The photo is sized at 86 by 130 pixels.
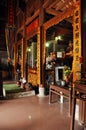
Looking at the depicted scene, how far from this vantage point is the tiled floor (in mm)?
3074

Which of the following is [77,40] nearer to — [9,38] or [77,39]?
[77,39]

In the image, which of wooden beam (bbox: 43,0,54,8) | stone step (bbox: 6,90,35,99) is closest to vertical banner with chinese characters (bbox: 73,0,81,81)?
wooden beam (bbox: 43,0,54,8)

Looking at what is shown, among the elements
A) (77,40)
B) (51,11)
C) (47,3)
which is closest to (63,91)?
(77,40)

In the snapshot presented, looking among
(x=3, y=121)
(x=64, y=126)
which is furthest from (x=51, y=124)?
(x=3, y=121)

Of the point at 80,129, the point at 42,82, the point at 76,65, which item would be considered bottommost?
the point at 80,129

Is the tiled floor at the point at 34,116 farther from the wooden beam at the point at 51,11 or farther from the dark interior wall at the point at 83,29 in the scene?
the wooden beam at the point at 51,11

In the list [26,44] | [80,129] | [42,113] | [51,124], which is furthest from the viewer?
[26,44]

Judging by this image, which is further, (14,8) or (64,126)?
(14,8)

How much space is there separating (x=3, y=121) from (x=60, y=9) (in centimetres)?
391

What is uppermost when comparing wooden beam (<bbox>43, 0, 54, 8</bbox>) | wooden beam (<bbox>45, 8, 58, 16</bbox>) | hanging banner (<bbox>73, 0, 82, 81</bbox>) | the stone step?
wooden beam (<bbox>43, 0, 54, 8</bbox>)

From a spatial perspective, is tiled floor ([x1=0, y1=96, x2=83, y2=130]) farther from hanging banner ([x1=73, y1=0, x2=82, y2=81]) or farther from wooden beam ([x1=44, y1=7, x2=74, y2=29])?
wooden beam ([x1=44, y1=7, x2=74, y2=29])

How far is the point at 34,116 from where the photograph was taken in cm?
364

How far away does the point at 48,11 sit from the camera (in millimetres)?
5461

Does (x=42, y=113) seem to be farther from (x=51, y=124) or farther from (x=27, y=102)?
(x=27, y=102)
